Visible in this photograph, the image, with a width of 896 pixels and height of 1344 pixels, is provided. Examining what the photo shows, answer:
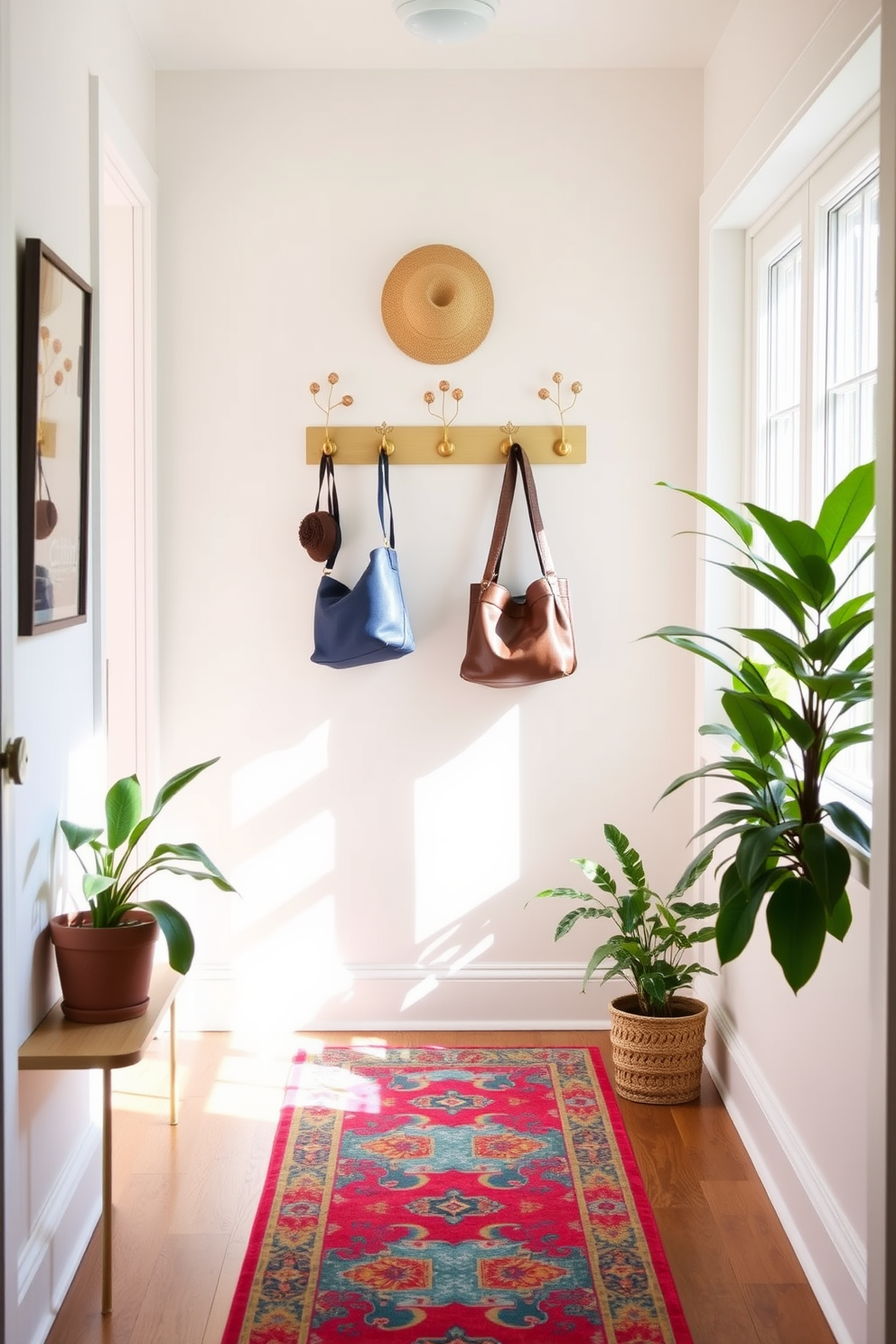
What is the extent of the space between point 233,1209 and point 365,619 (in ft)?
4.50

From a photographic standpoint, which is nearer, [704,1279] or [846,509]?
[846,509]

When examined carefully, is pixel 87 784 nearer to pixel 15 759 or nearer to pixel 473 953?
pixel 15 759

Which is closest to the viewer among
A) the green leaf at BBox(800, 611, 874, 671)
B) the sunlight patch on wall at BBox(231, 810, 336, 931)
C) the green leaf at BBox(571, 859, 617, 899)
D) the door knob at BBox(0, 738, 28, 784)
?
the door knob at BBox(0, 738, 28, 784)

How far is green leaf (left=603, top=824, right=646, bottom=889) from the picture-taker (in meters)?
3.02

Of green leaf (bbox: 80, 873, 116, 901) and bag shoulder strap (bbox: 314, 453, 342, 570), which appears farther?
bag shoulder strap (bbox: 314, 453, 342, 570)

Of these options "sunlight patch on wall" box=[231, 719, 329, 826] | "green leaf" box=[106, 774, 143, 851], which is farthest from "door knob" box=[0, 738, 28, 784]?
"sunlight patch on wall" box=[231, 719, 329, 826]

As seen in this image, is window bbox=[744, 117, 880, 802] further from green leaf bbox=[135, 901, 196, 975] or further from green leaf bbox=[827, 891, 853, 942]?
green leaf bbox=[135, 901, 196, 975]

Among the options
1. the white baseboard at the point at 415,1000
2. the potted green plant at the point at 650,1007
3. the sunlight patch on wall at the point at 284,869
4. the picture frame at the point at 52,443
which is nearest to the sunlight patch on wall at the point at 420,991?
the white baseboard at the point at 415,1000

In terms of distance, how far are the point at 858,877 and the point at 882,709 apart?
0.58 metres

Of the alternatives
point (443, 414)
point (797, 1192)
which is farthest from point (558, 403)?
point (797, 1192)

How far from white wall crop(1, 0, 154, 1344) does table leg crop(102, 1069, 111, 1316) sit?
95mm

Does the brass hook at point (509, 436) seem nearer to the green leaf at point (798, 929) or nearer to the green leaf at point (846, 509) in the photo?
the green leaf at point (846, 509)

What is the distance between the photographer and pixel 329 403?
129 inches

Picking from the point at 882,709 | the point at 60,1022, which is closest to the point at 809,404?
the point at 882,709
